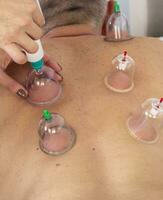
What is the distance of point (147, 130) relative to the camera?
108cm

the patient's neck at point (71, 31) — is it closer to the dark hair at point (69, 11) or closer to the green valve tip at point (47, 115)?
the dark hair at point (69, 11)

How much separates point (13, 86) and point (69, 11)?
440 millimetres

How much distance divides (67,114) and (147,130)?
27 cm

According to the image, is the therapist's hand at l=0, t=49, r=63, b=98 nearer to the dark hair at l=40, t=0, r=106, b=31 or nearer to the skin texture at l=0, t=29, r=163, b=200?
the skin texture at l=0, t=29, r=163, b=200

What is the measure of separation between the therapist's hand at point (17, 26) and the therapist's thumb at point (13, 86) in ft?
0.86

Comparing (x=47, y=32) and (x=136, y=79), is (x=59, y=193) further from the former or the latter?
(x=47, y=32)

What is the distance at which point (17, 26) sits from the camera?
0.80m

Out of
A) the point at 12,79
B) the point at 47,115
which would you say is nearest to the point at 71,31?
the point at 12,79

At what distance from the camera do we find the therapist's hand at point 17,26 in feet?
2.62

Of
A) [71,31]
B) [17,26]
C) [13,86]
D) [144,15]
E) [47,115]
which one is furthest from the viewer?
[144,15]

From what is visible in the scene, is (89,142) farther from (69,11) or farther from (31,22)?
(69,11)

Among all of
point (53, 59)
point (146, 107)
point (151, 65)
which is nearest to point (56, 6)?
point (53, 59)

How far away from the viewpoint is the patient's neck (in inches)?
52.5

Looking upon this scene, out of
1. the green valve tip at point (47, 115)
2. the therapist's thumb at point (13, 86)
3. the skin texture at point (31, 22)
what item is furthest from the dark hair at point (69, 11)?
the green valve tip at point (47, 115)
